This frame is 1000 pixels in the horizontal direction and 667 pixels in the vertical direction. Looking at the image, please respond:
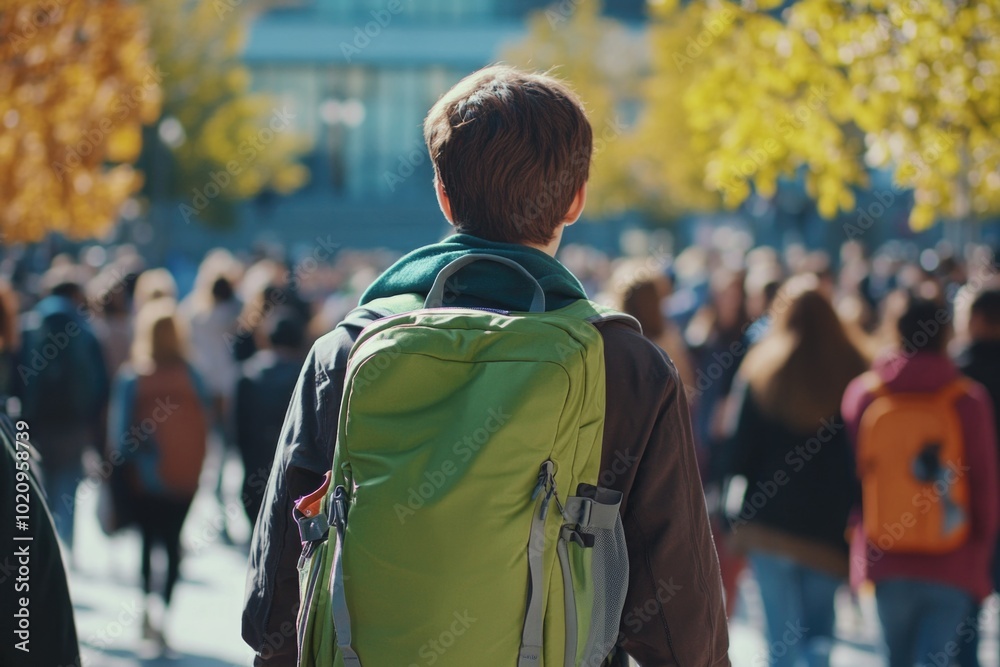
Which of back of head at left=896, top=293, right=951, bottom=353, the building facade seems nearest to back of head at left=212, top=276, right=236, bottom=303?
back of head at left=896, top=293, right=951, bottom=353

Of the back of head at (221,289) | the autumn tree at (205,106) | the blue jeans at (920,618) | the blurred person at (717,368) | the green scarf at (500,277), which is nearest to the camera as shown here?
A: the green scarf at (500,277)

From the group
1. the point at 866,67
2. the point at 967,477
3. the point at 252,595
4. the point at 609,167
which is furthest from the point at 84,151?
the point at 609,167

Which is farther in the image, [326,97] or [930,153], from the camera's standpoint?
[326,97]

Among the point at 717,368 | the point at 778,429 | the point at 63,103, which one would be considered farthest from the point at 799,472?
the point at 63,103

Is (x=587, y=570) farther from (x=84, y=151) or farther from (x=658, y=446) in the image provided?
(x=84, y=151)

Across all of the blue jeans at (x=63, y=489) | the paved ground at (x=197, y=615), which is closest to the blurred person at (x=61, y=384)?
the blue jeans at (x=63, y=489)

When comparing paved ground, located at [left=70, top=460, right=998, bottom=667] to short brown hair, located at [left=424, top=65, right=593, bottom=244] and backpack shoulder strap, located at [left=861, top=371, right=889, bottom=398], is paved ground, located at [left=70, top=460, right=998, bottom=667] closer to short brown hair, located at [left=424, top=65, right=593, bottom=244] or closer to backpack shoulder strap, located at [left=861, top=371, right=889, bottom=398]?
backpack shoulder strap, located at [left=861, top=371, right=889, bottom=398]

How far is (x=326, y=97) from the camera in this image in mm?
60656

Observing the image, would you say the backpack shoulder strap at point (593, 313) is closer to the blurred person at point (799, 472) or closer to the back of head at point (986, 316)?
the blurred person at point (799, 472)

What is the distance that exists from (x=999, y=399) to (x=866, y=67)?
5.48 feet

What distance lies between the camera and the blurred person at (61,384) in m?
8.12

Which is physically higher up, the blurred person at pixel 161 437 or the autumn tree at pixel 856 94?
the autumn tree at pixel 856 94

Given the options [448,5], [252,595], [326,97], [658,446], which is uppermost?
[658,446]

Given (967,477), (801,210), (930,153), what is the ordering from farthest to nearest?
1. (801,210)
2. (930,153)
3. (967,477)
